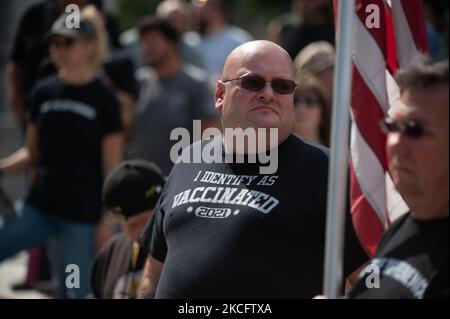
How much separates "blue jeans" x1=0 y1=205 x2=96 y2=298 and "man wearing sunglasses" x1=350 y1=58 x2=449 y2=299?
3.79 m

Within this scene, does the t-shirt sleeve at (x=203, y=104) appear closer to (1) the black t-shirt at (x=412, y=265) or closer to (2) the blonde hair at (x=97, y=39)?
(2) the blonde hair at (x=97, y=39)

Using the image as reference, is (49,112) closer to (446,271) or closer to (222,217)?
(222,217)

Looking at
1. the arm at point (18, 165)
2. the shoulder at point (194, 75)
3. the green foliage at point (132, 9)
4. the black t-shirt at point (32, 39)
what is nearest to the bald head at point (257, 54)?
the arm at point (18, 165)

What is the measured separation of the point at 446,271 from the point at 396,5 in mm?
1726

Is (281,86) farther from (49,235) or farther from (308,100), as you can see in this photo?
(49,235)

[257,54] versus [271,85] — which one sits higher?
[257,54]

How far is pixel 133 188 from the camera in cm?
505

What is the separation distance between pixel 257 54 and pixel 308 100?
2.59m

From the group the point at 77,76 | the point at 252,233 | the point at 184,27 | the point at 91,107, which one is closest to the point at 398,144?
the point at 252,233

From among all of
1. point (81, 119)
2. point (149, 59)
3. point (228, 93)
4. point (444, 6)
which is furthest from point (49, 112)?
point (444, 6)

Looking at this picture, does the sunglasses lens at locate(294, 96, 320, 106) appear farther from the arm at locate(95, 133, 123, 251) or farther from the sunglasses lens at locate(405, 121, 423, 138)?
the sunglasses lens at locate(405, 121, 423, 138)

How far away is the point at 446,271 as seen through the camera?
109 inches

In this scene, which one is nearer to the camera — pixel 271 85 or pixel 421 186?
pixel 421 186

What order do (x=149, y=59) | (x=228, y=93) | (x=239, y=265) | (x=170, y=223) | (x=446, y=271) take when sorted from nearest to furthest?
(x=446, y=271), (x=239, y=265), (x=170, y=223), (x=228, y=93), (x=149, y=59)
